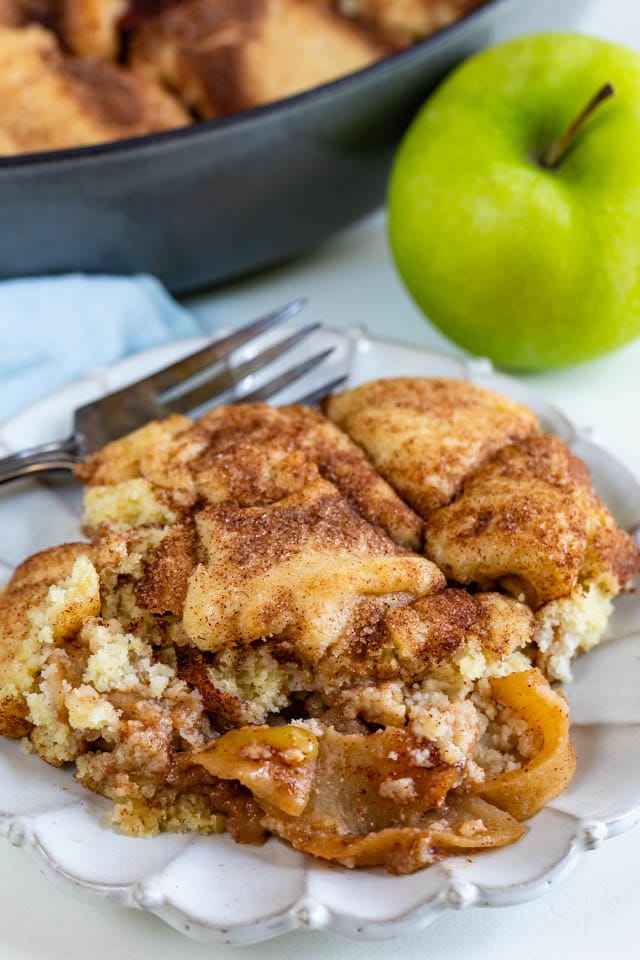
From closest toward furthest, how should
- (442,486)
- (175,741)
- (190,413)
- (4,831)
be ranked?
(4,831) → (175,741) → (442,486) → (190,413)

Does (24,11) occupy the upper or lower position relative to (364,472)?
upper

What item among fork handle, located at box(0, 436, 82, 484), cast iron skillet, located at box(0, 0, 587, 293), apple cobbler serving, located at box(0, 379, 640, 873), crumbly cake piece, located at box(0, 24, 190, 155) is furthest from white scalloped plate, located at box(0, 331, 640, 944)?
crumbly cake piece, located at box(0, 24, 190, 155)

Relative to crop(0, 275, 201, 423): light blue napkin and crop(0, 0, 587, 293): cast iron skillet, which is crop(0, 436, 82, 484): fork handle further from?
crop(0, 0, 587, 293): cast iron skillet

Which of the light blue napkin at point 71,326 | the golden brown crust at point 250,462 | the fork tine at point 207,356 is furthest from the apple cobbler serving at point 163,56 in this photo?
the golden brown crust at point 250,462

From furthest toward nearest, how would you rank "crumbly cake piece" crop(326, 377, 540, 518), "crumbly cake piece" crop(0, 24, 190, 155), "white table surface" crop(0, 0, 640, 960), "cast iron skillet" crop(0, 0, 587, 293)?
"crumbly cake piece" crop(0, 24, 190, 155) < "cast iron skillet" crop(0, 0, 587, 293) < "crumbly cake piece" crop(326, 377, 540, 518) < "white table surface" crop(0, 0, 640, 960)

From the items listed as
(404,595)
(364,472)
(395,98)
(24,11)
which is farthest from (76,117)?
(404,595)

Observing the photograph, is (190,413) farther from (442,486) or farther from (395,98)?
(395,98)

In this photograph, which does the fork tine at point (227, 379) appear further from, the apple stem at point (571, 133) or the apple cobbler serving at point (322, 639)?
the apple stem at point (571, 133)
